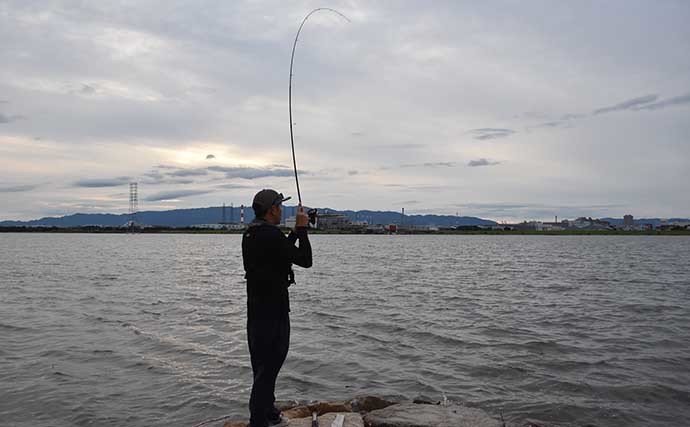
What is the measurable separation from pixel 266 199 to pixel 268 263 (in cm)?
72

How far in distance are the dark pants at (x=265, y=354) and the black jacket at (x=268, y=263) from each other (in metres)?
0.11

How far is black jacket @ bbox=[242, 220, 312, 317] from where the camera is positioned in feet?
19.5

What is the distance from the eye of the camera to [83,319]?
18594mm

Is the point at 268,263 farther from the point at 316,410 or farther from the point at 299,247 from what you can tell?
the point at 316,410

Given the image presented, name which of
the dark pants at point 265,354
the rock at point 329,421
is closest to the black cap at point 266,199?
the dark pants at point 265,354

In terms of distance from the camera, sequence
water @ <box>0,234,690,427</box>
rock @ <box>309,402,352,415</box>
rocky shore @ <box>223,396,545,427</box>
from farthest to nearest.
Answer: water @ <box>0,234,690,427</box>
rock @ <box>309,402,352,415</box>
rocky shore @ <box>223,396,545,427</box>

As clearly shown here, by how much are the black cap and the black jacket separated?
19 cm

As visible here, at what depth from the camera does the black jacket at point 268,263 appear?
5.95m

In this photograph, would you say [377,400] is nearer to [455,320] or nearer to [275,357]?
[275,357]

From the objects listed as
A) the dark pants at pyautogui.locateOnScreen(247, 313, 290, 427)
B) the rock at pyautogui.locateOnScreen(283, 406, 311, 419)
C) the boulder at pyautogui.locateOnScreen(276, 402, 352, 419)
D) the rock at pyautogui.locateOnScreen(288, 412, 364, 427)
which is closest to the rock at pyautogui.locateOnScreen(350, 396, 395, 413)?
the boulder at pyautogui.locateOnScreen(276, 402, 352, 419)

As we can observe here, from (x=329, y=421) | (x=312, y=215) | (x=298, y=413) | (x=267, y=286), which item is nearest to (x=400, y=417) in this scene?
(x=329, y=421)

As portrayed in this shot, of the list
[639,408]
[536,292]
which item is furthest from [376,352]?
[536,292]


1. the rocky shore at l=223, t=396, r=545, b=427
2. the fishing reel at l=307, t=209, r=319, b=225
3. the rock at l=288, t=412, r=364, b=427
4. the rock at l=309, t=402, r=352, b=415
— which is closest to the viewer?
the rock at l=288, t=412, r=364, b=427

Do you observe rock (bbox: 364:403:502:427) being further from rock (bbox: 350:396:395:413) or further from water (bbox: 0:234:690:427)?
water (bbox: 0:234:690:427)
